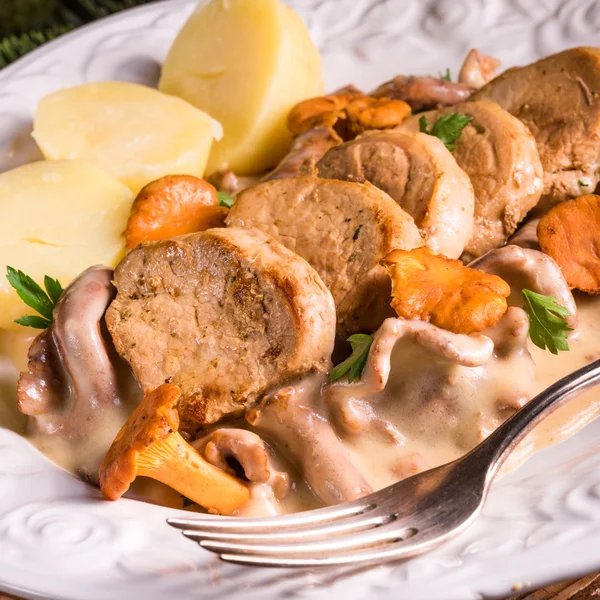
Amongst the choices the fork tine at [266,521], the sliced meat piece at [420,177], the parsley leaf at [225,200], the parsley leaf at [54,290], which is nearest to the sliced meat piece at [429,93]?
the sliced meat piece at [420,177]

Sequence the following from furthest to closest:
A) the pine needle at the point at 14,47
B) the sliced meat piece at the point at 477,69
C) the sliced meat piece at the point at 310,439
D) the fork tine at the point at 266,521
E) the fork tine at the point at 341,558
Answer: the pine needle at the point at 14,47
the sliced meat piece at the point at 477,69
the sliced meat piece at the point at 310,439
the fork tine at the point at 266,521
the fork tine at the point at 341,558

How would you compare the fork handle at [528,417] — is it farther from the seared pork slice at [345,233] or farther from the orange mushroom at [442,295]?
the seared pork slice at [345,233]

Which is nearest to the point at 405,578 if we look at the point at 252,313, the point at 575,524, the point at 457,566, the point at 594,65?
the point at 457,566

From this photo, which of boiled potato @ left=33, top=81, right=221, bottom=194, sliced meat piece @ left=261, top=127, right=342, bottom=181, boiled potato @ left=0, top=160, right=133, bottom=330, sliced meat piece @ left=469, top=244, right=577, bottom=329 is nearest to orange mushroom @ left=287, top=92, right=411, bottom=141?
sliced meat piece @ left=261, top=127, right=342, bottom=181

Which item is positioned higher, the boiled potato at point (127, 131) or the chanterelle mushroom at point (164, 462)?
the boiled potato at point (127, 131)

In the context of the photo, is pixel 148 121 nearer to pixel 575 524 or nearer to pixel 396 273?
pixel 396 273

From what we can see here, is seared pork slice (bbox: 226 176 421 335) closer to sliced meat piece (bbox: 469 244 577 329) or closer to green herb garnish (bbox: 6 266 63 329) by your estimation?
sliced meat piece (bbox: 469 244 577 329)

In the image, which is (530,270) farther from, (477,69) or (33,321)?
(477,69)
